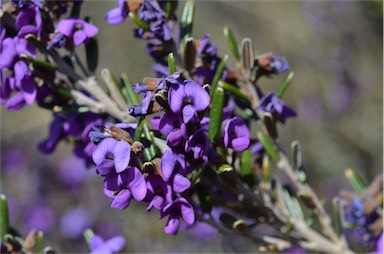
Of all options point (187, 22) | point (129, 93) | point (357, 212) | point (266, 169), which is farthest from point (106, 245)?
point (357, 212)

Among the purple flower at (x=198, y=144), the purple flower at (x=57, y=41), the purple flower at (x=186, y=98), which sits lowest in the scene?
the purple flower at (x=57, y=41)

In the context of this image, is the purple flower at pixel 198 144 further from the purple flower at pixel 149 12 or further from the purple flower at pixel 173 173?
the purple flower at pixel 149 12

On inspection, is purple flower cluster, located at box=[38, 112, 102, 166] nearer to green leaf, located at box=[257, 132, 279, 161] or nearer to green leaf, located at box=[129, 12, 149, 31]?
green leaf, located at box=[129, 12, 149, 31]

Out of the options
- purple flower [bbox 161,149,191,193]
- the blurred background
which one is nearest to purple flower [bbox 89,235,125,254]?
purple flower [bbox 161,149,191,193]

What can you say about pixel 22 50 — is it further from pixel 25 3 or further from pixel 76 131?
pixel 76 131

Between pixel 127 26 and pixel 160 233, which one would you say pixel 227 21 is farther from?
pixel 160 233

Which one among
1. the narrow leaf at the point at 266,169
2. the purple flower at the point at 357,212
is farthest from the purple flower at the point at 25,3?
the purple flower at the point at 357,212

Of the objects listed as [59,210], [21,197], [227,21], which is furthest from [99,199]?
[227,21]
